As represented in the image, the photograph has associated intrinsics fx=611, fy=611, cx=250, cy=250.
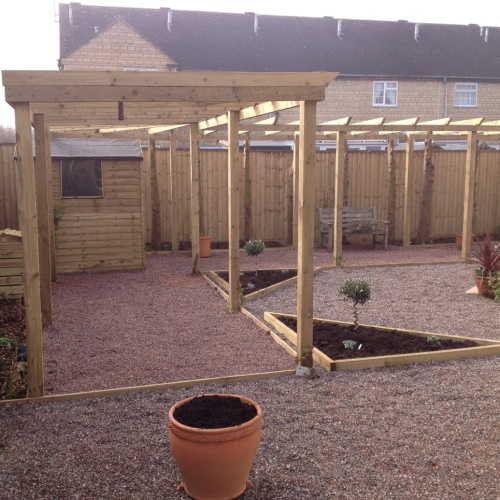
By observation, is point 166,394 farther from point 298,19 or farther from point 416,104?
point 298,19

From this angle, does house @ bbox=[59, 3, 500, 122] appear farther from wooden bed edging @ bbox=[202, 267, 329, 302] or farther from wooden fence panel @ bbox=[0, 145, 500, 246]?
wooden bed edging @ bbox=[202, 267, 329, 302]

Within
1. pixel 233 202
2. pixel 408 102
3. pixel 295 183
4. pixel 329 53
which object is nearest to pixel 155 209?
pixel 295 183

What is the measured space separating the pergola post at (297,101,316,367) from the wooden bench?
8610 millimetres

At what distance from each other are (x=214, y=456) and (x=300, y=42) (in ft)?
96.4

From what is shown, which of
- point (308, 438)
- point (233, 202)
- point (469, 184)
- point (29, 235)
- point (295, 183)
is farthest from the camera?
point (295, 183)

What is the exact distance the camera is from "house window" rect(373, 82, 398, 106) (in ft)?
93.2

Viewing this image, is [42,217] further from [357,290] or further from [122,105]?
[357,290]

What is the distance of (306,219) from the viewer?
5473 millimetres

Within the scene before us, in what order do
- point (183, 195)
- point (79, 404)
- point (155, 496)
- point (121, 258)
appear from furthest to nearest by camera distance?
point (183, 195) → point (121, 258) → point (79, 404) → point (155, 496)

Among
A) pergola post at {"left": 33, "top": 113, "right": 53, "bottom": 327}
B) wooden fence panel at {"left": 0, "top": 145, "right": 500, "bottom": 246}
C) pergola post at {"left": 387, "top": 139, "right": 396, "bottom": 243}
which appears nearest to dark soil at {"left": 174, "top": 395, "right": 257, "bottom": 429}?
pergola post at {"left": 33, "top": 113, "right": 53, "bottom": 327}

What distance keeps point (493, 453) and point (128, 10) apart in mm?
28967

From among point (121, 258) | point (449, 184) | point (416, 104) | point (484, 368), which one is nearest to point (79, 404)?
point (484, 368)

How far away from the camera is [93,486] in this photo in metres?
3.63

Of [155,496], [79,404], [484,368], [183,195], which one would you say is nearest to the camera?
[155,496]
